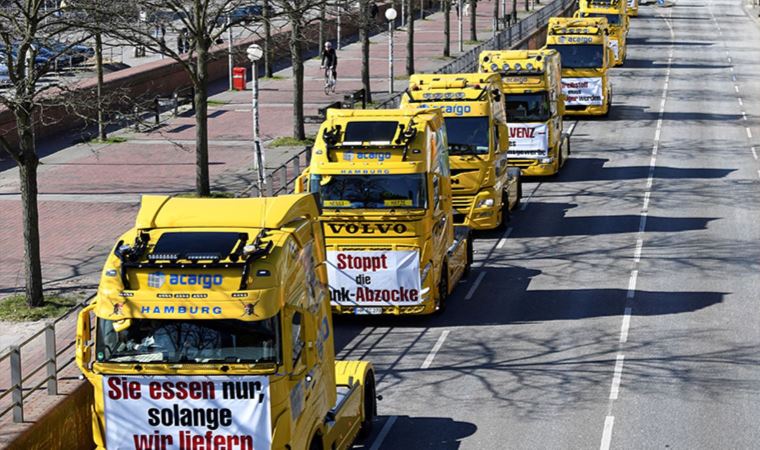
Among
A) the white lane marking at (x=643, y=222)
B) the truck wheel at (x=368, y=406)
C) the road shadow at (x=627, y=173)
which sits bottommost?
the road shadow at (x=627, y=173)

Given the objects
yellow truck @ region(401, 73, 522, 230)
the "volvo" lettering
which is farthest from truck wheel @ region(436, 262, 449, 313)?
yellow truck @ region(401, 73, 522, 230)

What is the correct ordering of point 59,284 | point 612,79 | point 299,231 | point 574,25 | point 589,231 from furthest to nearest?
point 612,79 → point 574,25 → point 589,231 → point 59,284 → point 299,231

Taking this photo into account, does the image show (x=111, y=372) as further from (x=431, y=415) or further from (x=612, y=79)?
(x=612, y=79)

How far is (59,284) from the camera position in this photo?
86.3 feet

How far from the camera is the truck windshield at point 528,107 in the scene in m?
40.0

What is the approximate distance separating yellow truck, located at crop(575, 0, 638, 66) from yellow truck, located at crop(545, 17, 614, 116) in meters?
17.9

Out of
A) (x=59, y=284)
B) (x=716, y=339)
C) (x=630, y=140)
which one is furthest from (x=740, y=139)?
(x=59, y=284)

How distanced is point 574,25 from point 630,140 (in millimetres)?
7045

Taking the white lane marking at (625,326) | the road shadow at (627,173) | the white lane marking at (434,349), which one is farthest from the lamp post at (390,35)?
the white lane marking at (434,349)

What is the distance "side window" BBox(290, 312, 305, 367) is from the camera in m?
15.4

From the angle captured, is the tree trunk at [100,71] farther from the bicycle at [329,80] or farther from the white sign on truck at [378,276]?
the bicycle at [329,80]

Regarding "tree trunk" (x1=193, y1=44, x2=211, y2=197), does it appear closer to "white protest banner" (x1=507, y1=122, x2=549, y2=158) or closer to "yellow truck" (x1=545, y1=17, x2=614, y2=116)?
"white protest banner" (x1=507, y1=122, x2=549, y2=158)

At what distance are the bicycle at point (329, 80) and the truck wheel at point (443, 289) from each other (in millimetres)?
27483

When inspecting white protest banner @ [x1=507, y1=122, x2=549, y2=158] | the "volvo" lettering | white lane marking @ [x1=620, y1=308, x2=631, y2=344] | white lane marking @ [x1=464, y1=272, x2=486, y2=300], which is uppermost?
the "volvo" lettering
